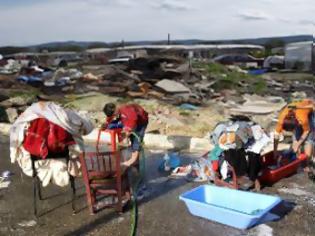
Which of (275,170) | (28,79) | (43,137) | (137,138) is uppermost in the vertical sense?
(43,137)

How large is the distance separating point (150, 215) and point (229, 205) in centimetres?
101

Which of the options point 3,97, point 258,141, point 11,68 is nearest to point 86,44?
point 11,68

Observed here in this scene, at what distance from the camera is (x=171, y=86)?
18.3 m

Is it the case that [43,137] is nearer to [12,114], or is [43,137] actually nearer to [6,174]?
[6,174]

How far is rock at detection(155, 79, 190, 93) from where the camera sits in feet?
58.6

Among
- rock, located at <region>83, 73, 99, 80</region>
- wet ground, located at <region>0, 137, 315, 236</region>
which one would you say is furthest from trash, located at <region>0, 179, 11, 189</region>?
rock, located at <region>83, 73, 99, 80</region>

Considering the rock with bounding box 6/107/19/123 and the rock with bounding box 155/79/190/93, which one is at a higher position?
the rock with bounding box 155/79/190/93

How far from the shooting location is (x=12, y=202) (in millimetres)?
6406

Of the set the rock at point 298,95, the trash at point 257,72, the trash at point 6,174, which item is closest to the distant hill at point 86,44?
the trash at point 257,72

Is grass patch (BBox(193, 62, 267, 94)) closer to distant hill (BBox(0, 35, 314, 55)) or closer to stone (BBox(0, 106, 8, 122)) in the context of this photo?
stone (BBox(0, 106, 8, 122))

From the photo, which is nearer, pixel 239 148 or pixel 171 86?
pixel 239 148

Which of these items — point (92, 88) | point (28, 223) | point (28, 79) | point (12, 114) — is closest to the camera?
point (28, 223)

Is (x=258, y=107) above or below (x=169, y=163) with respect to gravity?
below

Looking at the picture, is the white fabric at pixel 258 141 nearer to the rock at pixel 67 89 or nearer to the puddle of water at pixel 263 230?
the puddle of water at pixel 263 230
